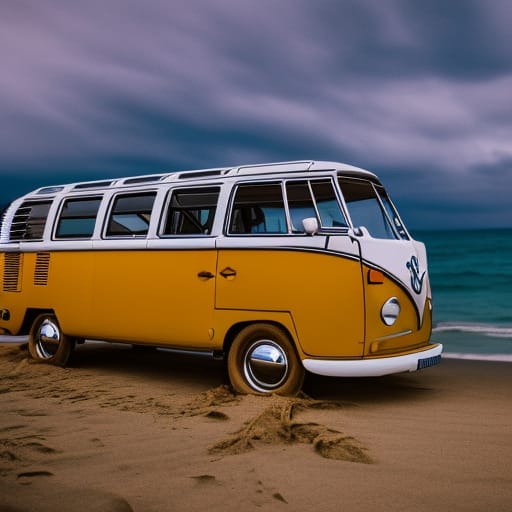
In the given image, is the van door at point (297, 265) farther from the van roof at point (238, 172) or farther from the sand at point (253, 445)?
the sand at point (253, 445)

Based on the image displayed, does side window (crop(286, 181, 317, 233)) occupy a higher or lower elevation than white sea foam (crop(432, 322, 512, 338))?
higher

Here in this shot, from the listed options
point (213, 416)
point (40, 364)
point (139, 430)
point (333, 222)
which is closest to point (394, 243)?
point (333, 222)

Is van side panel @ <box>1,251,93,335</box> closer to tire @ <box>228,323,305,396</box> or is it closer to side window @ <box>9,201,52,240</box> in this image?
side window @ <box>9,201,52,240</box>

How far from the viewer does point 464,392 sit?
724cm

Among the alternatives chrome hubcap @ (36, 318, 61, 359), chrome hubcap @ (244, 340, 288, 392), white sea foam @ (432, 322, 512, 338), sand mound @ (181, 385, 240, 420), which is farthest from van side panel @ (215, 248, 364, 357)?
white sea foam @ (432, 322, 512, 338)

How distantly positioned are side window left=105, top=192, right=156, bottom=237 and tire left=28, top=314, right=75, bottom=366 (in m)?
1.66

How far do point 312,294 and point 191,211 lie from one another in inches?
76.0

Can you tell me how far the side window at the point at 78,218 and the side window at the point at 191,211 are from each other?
4.51ft

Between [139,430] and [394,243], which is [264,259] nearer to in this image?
[394,243]

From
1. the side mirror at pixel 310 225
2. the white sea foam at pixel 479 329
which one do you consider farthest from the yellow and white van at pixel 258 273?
the white sea foam at pixel 479 329

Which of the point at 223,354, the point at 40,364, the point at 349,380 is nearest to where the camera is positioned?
the point at 223,354

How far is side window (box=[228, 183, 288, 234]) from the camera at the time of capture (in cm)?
670

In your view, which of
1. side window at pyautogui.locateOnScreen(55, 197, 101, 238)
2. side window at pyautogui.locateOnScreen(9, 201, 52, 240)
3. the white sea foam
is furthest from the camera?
the white sea foam

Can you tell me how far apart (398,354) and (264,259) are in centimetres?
163
